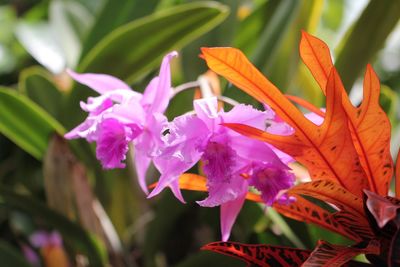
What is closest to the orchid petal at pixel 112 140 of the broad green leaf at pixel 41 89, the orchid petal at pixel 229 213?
the orchid petal at pixel 229 213

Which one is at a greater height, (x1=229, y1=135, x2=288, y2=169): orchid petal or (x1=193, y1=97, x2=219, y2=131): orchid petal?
(x1=193, y1=97, x2=219, y2=131): orchid petal

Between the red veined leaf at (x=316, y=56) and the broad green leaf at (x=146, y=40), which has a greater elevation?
the broad green leaf at (x=146, y=40)

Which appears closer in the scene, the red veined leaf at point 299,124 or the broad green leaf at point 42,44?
the red veined leaf at point 299,124

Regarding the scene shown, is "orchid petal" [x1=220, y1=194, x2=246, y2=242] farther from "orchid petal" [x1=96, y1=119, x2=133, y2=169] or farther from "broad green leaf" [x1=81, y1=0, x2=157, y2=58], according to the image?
"broad green leaf" [x1=81, y1=0, x2=157, y2=58]

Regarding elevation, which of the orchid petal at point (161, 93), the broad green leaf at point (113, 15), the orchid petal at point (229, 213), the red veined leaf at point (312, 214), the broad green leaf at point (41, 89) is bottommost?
the red veined leaf at point (312, 214)

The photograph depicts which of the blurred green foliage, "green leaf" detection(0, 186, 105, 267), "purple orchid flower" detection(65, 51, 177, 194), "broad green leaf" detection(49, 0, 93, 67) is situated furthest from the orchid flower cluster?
"broad green leaf" detection(49, 0, 93, 67)

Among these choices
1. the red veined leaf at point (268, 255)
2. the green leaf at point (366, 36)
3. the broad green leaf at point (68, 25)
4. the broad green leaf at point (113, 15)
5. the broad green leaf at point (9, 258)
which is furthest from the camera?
the broad green leaf at point (68, 25)

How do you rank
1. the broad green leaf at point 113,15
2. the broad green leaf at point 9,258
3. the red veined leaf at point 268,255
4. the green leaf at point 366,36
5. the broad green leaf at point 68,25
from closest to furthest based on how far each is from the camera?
the red veined leaf at point 268,255 → the green leaf at point 366,36 → the broad green leaf at point 9,258 → the broad green leaf at point 113,15 → the broad green leaf at point 68,25

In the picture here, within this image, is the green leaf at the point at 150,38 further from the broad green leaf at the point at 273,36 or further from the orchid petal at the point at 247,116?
the orchid petal at the point at 247,116
